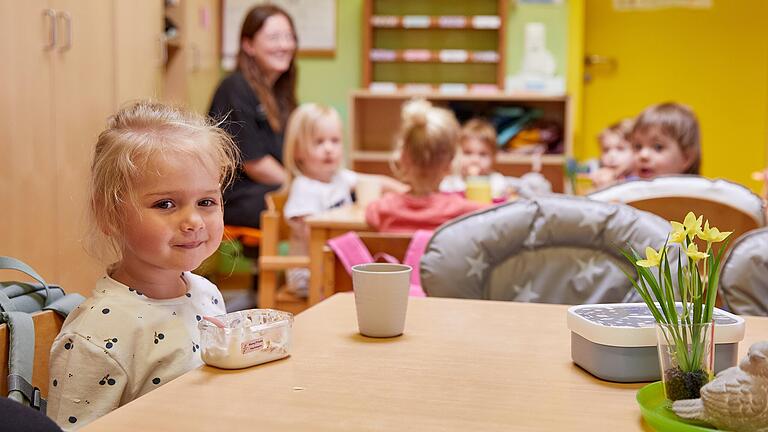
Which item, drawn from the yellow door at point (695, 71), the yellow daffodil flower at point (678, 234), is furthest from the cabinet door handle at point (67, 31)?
the yellow door at point (695, 71)

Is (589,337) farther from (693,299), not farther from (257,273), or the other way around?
(257,273)

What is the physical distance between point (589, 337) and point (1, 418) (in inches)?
25.6

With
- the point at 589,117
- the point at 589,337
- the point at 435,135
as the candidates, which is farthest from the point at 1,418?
the point at 589,117

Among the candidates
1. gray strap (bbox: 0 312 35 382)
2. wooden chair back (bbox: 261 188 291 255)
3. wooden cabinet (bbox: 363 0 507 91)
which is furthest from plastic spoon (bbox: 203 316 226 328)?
wooden cabinet (bbox: 363 0 507 91)

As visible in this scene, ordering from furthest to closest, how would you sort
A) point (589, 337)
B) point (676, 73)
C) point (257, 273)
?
point (676, 73), point (257, 273), point (589, 337)

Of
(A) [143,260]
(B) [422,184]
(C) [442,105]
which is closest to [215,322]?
(A) [143,260]

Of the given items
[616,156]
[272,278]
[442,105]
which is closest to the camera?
[272,278]

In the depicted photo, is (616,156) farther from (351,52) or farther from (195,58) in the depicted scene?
(195,58)

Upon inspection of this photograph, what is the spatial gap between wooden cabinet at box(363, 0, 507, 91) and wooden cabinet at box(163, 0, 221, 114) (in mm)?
991

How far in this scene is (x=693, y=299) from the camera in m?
0.91

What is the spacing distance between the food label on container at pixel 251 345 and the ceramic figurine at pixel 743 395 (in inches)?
20.5

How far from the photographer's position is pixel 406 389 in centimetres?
97

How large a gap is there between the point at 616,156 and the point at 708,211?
2278 mm

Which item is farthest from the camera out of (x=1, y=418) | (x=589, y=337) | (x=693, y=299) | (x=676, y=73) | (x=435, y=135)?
(x=676, y=73)
